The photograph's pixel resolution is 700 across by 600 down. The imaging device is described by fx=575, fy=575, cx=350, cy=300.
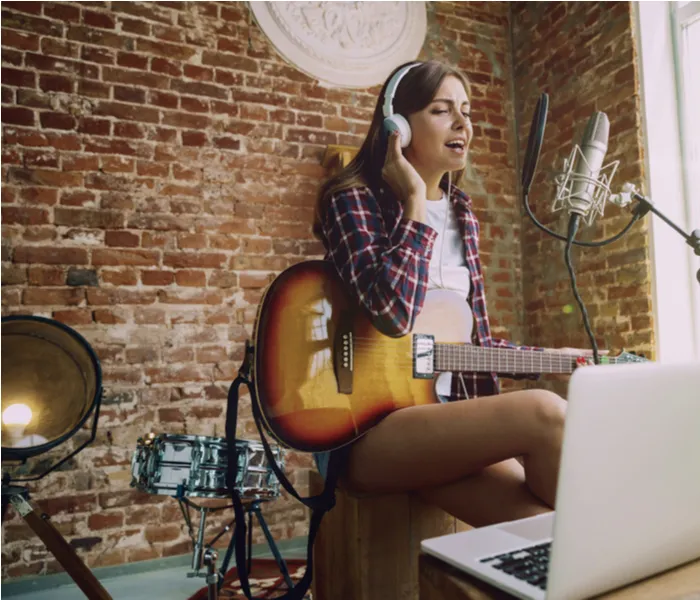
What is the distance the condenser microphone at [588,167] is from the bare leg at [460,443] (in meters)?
0.37

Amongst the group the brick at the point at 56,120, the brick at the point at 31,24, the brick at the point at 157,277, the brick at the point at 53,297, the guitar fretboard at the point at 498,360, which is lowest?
the guitar fretboard at the point at 498,360

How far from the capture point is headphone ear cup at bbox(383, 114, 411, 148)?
58.6 inches

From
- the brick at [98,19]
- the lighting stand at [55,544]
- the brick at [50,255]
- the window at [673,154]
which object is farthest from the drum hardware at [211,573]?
the brick at [98,19]

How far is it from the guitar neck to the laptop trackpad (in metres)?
0.67

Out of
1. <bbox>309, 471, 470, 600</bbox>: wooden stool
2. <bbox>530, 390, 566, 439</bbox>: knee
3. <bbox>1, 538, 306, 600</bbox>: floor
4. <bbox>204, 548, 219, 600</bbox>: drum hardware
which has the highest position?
<bbox>530, 390, 566, 439</bbox>: knee

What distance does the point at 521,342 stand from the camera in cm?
303

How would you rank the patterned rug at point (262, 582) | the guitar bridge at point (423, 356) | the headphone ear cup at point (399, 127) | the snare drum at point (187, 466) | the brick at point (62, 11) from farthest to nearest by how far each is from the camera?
the brick at point (62, 11) → the patterned rug at point (262, 582) → the snare drum at point (187, 466) → the headphone ear cup at point (399, 127) → the guitar bridge at point (423, 356)

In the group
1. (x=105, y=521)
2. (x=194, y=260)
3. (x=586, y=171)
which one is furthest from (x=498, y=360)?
(x=105, y=521)

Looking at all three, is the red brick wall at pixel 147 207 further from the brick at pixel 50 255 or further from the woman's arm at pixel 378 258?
the woman's arm at pixel 378 258

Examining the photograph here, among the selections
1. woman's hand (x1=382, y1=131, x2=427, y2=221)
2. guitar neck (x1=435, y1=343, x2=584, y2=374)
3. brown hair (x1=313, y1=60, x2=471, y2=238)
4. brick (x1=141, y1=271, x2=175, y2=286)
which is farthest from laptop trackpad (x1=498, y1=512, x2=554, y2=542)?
brick (x1=141, y1=271, x2=175, y2=286)

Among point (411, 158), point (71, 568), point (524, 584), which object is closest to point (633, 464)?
point (524, 584)

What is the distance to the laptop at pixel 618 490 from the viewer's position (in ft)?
1.53

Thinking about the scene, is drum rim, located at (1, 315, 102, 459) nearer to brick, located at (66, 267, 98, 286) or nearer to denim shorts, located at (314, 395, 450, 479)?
brick, located at (66, 267, 98, 286)

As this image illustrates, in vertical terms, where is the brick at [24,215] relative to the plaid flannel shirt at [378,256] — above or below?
above
